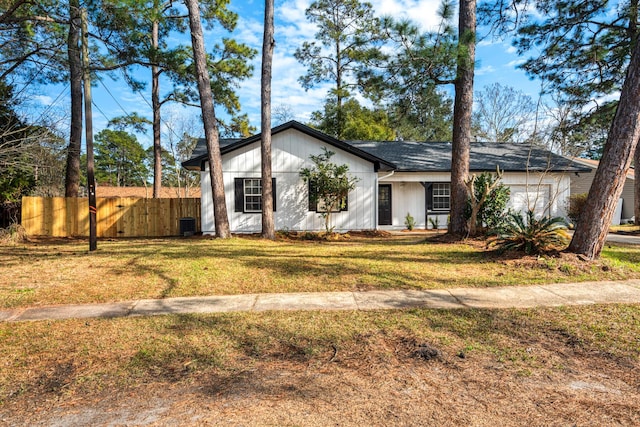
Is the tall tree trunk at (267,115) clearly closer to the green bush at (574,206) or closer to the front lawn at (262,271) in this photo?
the front lawn at (262,271)

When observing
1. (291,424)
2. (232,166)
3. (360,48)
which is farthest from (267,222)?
(360,48)

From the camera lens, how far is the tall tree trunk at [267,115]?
1154cm

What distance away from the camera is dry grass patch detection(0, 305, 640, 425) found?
2.55 meters

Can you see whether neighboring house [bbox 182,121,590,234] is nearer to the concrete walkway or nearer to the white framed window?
the white framed window

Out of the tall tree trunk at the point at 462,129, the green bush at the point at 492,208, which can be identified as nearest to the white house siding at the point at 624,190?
the green bush at the point at 492,208

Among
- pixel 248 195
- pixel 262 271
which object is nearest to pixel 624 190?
pixel 248 195

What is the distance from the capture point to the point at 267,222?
12.0 metres

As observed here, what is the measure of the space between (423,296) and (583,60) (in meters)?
14.1

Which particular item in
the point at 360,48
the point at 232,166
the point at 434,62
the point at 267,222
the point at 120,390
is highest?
the point at 360,48

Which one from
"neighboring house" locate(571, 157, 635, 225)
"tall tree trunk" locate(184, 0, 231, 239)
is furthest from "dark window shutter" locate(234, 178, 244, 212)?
"neighboring house" locate(571, 157, 635, 225)

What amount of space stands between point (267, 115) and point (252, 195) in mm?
3233

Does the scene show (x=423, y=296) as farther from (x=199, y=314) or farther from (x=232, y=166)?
(x=232, y=166)

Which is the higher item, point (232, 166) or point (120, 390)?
point (232, 166)

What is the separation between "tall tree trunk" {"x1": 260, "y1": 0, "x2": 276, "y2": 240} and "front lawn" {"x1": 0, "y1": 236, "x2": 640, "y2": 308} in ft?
10.0
